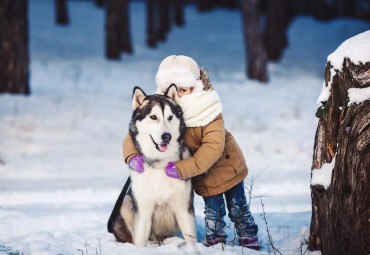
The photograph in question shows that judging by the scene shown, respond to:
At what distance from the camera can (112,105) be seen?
1043 centimetres

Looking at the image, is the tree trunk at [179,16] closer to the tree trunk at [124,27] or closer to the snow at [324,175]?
the tree trunk at [124,27]

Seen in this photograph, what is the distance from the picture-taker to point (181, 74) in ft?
13.3

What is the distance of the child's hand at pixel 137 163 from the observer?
3857mm

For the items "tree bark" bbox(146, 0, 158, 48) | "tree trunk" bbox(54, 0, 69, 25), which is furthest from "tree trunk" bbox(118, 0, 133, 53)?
"tree trunk" bbox(54, 0, 69, 25)

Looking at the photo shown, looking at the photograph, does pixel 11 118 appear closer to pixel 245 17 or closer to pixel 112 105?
pixel 112 105

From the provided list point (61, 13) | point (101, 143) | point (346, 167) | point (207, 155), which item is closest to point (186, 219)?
point (207, 155)

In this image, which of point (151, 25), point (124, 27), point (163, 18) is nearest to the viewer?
point (124, 27)

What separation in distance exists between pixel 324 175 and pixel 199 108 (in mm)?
1117

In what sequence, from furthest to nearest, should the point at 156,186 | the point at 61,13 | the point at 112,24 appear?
the point at 61,13 → the point at 112,24 → the point at 156,186

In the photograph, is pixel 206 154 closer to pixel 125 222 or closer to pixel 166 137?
pixel 166 137

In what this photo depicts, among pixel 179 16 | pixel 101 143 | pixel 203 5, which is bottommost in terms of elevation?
pixel 101 143

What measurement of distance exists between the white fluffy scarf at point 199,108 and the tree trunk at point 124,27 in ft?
42.4

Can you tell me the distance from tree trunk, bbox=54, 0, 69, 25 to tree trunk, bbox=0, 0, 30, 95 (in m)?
13.9

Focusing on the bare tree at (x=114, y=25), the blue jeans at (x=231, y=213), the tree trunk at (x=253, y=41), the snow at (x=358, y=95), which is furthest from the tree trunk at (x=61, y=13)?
the snow at (x=358, y=95)
